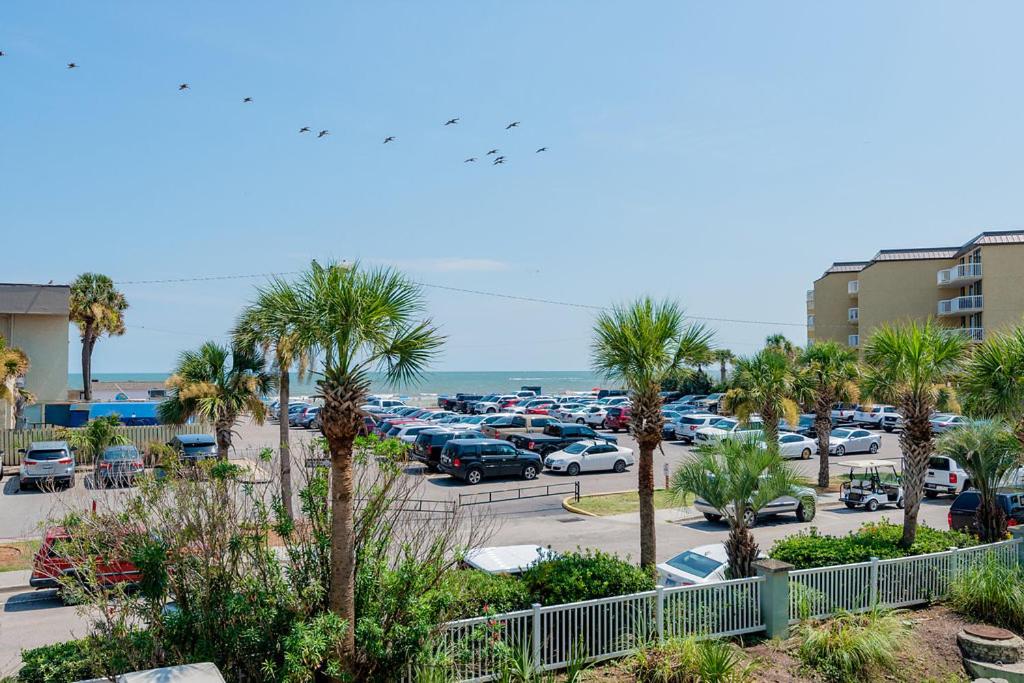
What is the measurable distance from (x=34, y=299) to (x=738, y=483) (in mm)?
37646

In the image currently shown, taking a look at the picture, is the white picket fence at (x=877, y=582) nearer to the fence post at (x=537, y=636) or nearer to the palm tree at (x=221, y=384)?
the fence post at (x=537, y=636)

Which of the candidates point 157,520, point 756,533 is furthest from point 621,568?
point 756,533

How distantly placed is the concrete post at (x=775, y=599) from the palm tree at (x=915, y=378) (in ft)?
15.4

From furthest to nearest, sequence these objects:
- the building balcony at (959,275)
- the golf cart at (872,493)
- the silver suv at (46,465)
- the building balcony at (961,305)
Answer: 1. the building balcony at (961,305)
2. the building balcony at (959,275)
3. the silver suv at (46,465)
4. the golf cart at (872,493)

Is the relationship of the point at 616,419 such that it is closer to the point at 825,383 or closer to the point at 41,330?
the point at 825,383

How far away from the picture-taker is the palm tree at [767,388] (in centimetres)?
2766

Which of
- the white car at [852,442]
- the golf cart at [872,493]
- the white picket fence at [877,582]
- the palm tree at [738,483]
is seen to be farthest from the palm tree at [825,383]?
the palm tree at [738,483]

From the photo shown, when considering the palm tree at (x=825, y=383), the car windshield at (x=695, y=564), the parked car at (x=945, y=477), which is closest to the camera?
the car windshield at (x=695, y=564)

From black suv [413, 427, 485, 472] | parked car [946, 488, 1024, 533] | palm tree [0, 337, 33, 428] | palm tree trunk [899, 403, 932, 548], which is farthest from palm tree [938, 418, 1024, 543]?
palm tree [0, 337, 33, 428]

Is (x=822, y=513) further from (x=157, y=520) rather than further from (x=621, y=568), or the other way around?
(x=157, y=520)

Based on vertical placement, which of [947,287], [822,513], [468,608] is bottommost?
[822,513]

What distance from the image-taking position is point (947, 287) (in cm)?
6028

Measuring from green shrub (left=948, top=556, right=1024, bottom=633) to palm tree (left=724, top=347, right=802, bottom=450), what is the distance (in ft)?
45.4

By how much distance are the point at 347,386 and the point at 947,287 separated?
6280 cm
